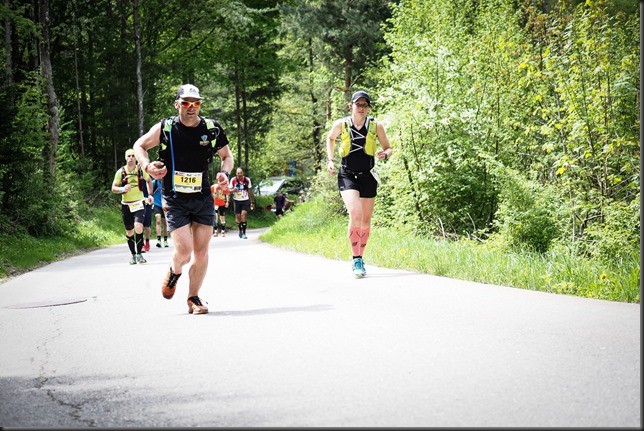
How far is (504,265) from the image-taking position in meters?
9.62

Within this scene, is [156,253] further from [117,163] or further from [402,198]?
[117,163]

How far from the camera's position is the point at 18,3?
76.4 ft

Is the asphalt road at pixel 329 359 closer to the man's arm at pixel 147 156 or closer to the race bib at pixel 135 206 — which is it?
the man's arm at pixel 147 156

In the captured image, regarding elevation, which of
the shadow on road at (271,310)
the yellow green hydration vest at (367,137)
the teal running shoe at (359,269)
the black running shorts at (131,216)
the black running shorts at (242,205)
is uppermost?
the yellow green hydration vest at (367,137)

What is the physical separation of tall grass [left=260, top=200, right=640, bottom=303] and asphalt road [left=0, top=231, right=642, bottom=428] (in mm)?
413

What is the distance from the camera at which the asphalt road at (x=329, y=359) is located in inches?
168

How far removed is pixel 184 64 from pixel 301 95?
1346 centimetres

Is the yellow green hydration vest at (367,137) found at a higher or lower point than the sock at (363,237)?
higher

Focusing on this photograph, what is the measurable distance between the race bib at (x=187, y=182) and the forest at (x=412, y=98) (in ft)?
15.7

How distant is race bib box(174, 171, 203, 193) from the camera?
25.7ft

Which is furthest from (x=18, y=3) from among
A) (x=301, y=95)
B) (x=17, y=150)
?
(x=301, y=95)

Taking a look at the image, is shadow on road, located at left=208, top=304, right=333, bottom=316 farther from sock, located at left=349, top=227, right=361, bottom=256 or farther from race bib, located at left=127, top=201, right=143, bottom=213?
race bib, located at left=127, top=201, right=143, bottom=213

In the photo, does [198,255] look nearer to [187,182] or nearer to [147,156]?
[187,182]

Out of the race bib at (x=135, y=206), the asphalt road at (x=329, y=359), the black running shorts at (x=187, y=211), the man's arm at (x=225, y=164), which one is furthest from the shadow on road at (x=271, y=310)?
the race bib at (x=135, y=206)
